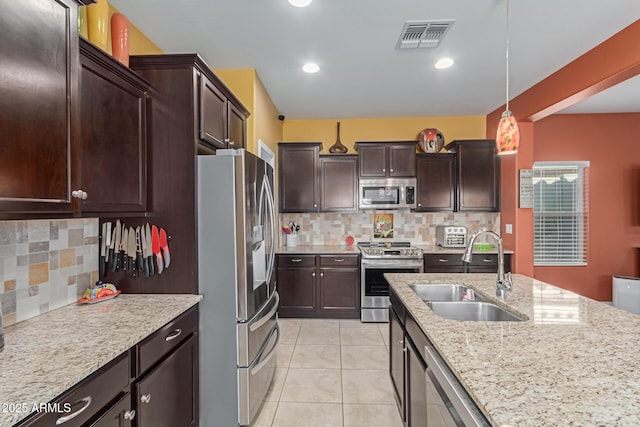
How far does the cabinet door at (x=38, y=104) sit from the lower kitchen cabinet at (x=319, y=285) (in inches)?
116

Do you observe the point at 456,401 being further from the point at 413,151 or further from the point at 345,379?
the point at 413,151

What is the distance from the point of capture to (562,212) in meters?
4.30

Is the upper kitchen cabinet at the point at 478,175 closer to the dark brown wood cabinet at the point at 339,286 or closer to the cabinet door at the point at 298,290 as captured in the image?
the dark brown wood cabinet at the point at 339,286

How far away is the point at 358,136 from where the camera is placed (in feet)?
15.2

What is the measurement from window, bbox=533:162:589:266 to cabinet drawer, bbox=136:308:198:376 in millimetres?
4627

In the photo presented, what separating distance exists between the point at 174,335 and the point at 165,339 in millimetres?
80

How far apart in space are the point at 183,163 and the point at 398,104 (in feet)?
10.1

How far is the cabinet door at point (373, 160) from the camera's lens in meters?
4.23

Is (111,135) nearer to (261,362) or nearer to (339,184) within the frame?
(261,362)

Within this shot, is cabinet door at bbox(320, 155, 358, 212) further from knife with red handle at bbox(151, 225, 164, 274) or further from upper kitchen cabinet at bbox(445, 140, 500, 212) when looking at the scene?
knife with red handle at bbox(151, 225, 164, 274)

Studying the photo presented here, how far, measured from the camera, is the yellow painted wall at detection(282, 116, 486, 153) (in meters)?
4.55

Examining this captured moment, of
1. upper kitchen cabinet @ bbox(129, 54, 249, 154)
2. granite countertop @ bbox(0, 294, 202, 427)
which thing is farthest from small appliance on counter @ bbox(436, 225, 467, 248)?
granite countertop @ bbox(0, 294, 202, 427)

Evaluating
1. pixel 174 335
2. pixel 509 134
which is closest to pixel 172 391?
pixel 174 335

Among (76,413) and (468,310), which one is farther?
(468,310)
